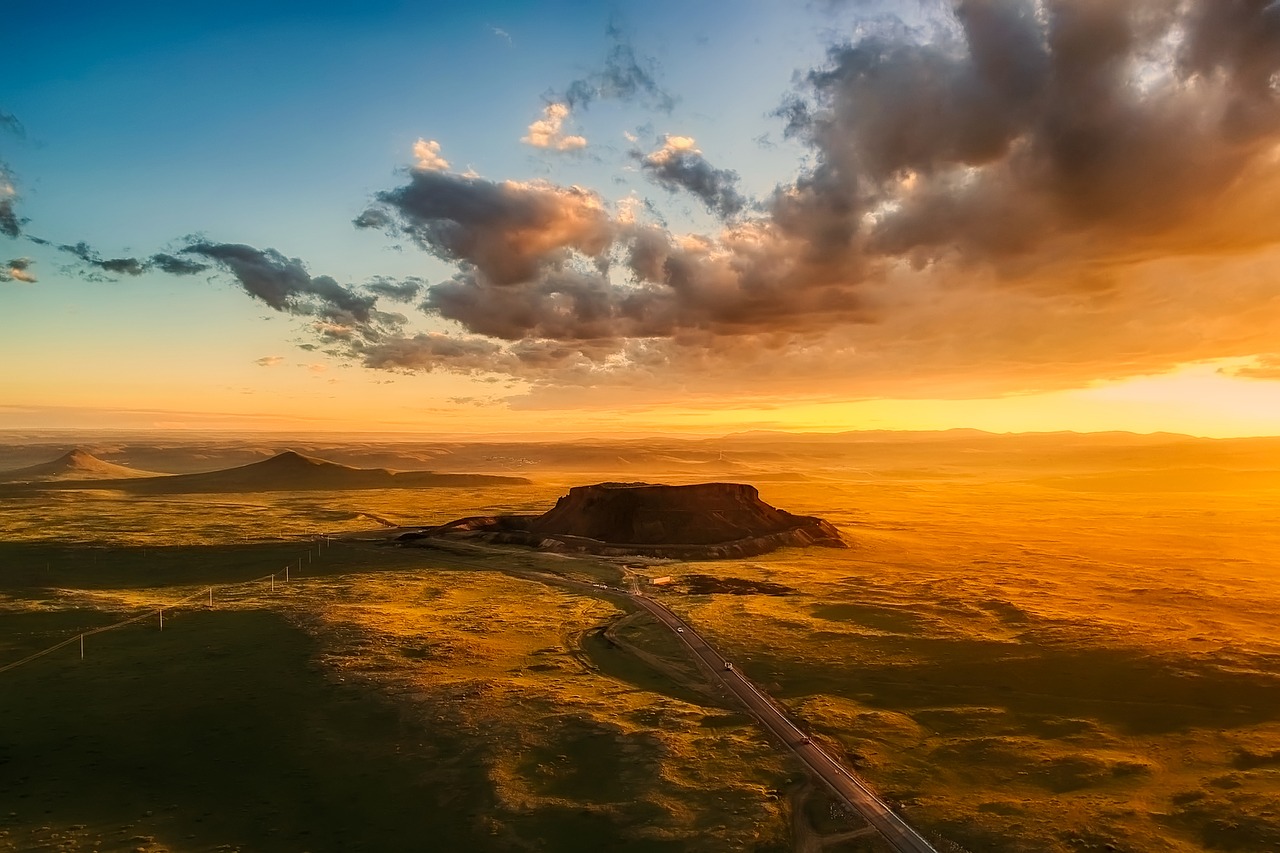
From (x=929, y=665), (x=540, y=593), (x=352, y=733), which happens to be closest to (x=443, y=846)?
(x=352, y=733)

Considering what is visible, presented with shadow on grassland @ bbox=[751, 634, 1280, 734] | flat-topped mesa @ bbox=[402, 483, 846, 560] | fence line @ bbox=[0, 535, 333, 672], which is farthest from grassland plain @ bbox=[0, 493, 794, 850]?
flat-topped mesa @ bbox=[402, 483, 846, 560]

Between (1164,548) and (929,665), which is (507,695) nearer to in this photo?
(929,665)

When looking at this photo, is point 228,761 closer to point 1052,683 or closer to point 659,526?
point 1052,683

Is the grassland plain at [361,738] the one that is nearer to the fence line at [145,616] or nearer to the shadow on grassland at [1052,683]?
the fence line at [145,616]

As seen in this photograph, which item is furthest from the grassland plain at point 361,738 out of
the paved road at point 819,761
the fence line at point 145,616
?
the paved road at point 819,761

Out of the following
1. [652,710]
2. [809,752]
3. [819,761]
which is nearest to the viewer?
[819,761]

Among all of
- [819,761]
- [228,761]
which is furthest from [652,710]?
[228,761]
